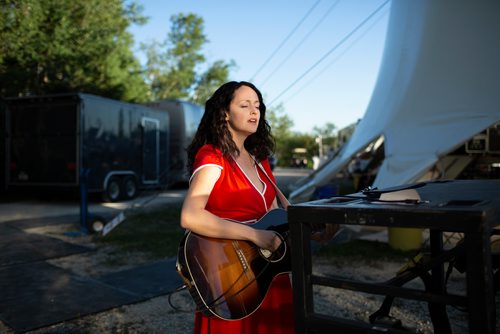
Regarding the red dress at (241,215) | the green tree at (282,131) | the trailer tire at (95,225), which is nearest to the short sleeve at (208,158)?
the red dress at (241,215)

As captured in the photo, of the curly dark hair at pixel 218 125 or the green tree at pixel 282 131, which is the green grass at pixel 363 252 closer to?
the curly dark hair at pixel 218 125

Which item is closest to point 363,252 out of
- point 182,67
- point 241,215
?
point 241,215

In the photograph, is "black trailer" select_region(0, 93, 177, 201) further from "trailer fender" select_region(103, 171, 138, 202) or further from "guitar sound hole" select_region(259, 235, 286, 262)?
"guitar sound hole" select_region(259, 235, 286, 262)

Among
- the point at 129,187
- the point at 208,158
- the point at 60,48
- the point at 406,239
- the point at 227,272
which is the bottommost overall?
the point at 406,239

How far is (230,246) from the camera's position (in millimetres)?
1658

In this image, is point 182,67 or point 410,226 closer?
point 410,226

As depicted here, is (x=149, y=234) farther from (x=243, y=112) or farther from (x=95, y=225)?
(x=243, y=112)

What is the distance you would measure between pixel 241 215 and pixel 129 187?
11540 millimetres

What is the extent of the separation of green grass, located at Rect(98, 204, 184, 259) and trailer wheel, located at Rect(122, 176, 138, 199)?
2627mm

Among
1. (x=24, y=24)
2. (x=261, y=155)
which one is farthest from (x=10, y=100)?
(x=261, y=155)

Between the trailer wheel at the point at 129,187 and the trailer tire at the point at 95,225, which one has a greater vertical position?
the trailer wheel at the point at 129,187

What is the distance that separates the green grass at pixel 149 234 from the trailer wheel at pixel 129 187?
8.62ft

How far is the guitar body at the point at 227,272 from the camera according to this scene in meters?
1.62

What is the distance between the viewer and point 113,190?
12.2 metres
